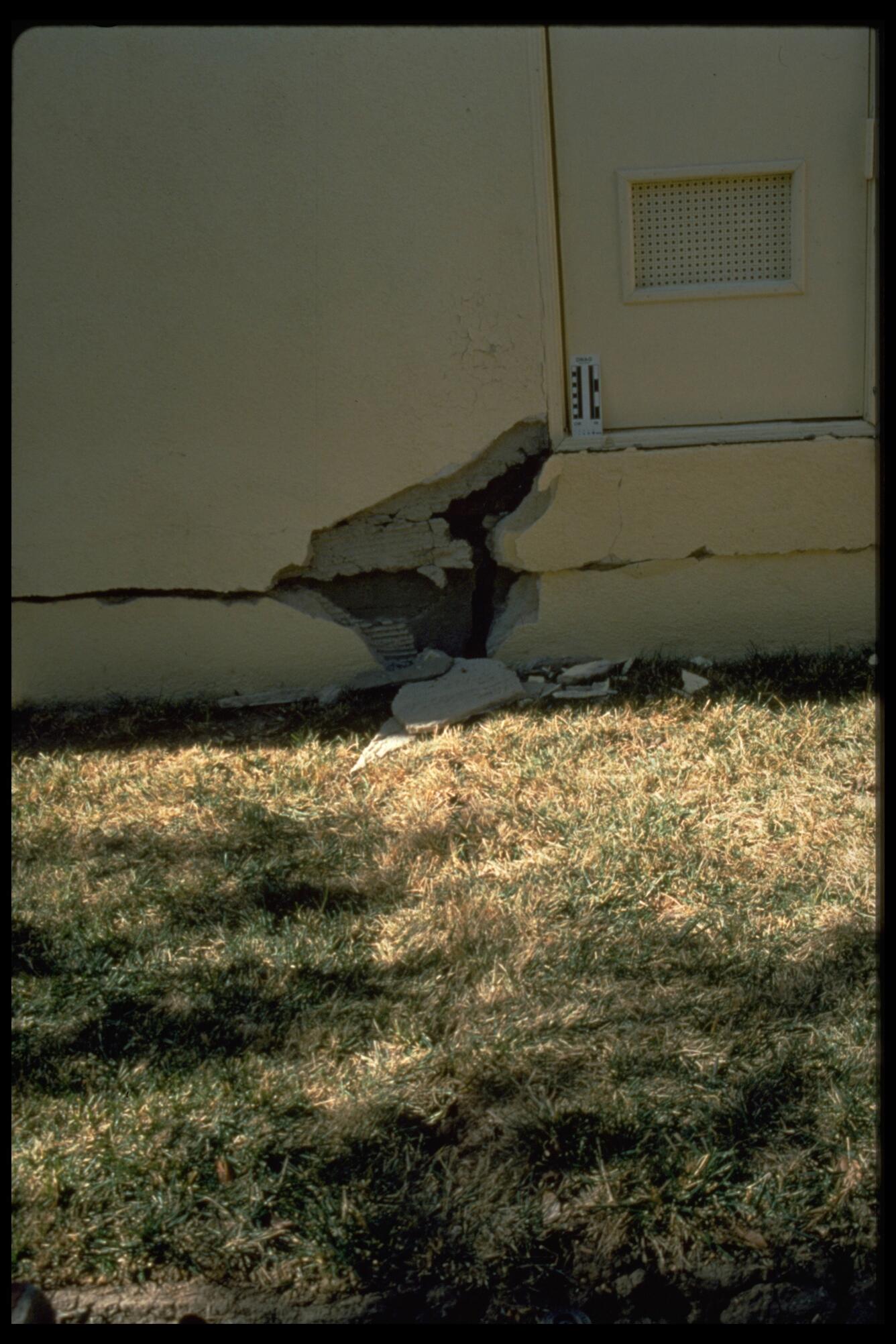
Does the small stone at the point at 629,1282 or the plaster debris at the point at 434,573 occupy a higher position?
the plaster debris at the point at 434,573

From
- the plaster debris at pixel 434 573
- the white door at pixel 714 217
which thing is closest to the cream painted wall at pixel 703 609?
the plaster debris at pixel 434 573

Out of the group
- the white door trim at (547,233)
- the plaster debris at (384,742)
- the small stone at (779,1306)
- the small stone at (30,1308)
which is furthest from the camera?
the white door trim at (547,233)

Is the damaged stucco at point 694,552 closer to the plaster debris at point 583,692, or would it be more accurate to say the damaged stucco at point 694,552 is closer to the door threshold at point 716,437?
the door threshold at point 716,437

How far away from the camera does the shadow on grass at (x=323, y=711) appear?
172 inches

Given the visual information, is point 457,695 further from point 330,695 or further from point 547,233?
point 547,233

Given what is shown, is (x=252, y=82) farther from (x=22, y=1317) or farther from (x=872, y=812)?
(x=22, y=1317)

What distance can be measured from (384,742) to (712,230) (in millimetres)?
2486

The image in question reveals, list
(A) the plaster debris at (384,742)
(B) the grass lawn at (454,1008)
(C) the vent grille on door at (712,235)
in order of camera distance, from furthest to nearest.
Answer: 1. (C) the vent grille on door at (712,235)
2. (A) the plaster debris at (384,742)
3. (B) the grass lawn at (454,1008)

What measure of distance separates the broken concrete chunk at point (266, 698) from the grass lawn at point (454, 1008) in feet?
2.17

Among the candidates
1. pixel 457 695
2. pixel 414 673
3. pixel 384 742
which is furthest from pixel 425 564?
pixel 384 742

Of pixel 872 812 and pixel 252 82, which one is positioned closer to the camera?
pixel 872 812

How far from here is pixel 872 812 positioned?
338 cm

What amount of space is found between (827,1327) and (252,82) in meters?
4.50

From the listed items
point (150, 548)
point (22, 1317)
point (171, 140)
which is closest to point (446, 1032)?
point (22, 1317)
